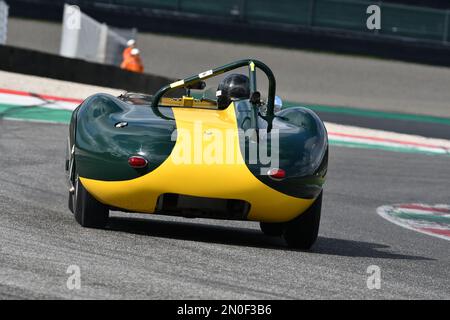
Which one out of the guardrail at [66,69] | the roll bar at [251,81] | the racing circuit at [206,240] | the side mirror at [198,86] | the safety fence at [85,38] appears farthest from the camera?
the safety fence at [85,38]

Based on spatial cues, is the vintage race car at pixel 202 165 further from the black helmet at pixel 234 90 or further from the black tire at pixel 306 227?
the black helmet at pixel 234 90

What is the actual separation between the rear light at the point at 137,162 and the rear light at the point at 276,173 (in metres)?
0.78

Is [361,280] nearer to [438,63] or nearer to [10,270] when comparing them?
[10,270]

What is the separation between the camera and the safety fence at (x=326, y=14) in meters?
33.4

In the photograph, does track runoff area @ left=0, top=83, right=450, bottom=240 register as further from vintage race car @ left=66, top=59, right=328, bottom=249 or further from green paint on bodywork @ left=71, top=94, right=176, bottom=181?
green paint on bodywork @ left=71, top=94, right=176, bottom=181

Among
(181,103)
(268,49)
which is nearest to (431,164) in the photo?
(181,103)

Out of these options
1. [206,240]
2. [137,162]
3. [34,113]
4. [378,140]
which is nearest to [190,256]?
[137,162]

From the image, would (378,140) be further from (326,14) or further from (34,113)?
(326,14)

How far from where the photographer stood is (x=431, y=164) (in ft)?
61.4

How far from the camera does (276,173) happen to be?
25.1 ft

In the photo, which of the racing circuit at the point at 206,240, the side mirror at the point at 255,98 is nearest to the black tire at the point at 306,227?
the racing circuit at the point at 206,240

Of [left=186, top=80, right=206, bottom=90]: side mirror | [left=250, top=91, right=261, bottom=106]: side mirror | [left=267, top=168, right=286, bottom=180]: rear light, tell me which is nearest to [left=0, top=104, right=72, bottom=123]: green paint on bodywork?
[left=186, top=80, right=206, bottom=90]: side mirror
